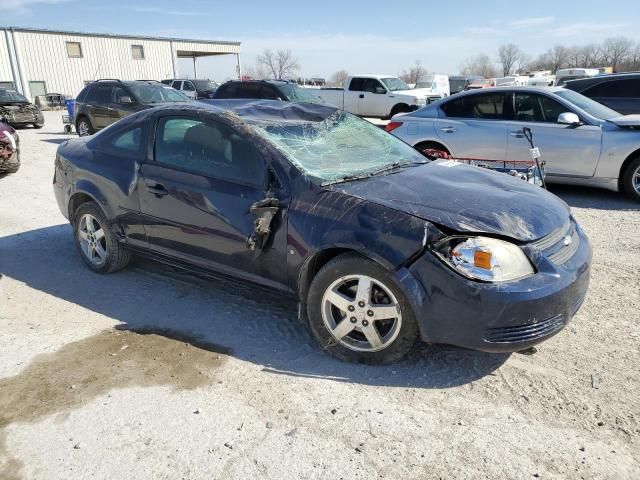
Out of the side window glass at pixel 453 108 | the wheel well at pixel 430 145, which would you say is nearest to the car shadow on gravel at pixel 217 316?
the wheel well at pixel 430 145

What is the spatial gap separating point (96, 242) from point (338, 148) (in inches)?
97.5

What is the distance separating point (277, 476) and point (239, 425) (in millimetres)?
434

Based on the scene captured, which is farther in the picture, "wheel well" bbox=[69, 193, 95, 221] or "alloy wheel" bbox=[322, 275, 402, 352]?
"wheel well" bbox=[69, 193, 95, 221]

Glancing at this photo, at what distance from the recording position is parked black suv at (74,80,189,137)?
13.3 metres

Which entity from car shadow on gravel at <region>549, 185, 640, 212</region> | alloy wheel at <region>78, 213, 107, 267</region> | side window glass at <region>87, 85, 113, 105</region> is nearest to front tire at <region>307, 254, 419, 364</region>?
alloy wheel at <region>78, 213, 107, 267</region>

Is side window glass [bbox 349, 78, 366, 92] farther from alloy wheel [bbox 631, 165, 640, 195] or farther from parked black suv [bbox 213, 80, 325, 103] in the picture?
alloy wheel [bbox 631, 165, 640, 195]

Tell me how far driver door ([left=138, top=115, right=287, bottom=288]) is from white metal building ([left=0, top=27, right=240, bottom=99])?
30.6 m

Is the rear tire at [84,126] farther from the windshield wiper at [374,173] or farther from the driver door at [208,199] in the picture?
the windshield wiper at [374,173]

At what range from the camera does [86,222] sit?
486 centimetres

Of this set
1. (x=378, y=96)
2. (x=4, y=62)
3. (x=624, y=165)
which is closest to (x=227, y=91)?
(x=378, y=96)

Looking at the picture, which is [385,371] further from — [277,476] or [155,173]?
[155,173]

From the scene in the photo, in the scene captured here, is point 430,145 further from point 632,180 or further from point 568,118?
point 632,180

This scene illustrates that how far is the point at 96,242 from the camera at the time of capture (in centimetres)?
484

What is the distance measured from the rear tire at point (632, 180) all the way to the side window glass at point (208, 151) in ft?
19.0
